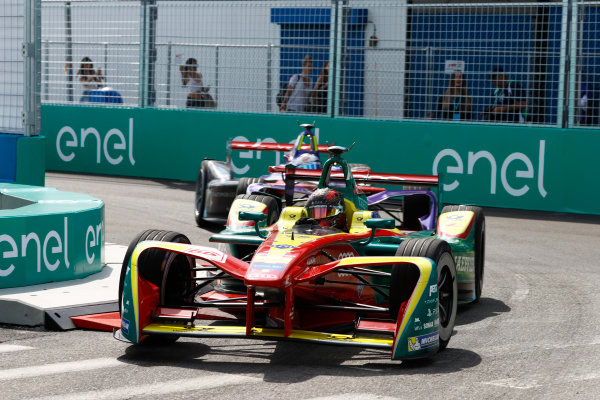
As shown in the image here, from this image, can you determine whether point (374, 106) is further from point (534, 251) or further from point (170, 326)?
point (170, 326)

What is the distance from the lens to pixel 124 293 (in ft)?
20.8

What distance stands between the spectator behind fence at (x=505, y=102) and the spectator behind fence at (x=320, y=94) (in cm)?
275

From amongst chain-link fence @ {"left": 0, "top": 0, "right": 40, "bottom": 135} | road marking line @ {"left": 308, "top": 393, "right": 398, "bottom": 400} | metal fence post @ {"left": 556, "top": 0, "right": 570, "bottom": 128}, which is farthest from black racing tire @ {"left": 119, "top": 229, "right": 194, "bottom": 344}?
metal fence post @ {"left": 556, "top": 0, "right": 570, "bottom": 128}

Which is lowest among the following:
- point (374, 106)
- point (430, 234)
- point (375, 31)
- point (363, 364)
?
point (363, 364)

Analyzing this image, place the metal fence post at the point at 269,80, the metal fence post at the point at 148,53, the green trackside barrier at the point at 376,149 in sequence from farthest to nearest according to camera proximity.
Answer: the metal fence post at the point at 148,53, the metal fence post at the point at 269,80, the green trackside barrier at the point at 376,149

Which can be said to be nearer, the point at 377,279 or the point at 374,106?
the point at 377,279

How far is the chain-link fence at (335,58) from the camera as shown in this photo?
47.6ft

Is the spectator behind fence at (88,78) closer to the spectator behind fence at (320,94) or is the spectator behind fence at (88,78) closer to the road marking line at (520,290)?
the spectator behind fence at (320,94)

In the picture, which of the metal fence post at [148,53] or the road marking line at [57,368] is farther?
the metal fence post at [148,53]

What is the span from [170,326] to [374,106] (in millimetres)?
9965

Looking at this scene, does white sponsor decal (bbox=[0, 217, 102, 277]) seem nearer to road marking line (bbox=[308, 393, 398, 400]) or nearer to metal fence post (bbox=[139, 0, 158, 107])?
road marking line (bbox=[308, 393, 398, 400])

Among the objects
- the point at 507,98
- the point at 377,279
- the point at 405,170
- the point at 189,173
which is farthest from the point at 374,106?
the point at 377,279

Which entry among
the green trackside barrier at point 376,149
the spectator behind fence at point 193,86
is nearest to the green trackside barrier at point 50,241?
the green trackside barrier at point 376,149

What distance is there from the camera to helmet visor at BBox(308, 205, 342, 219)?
284 inches
